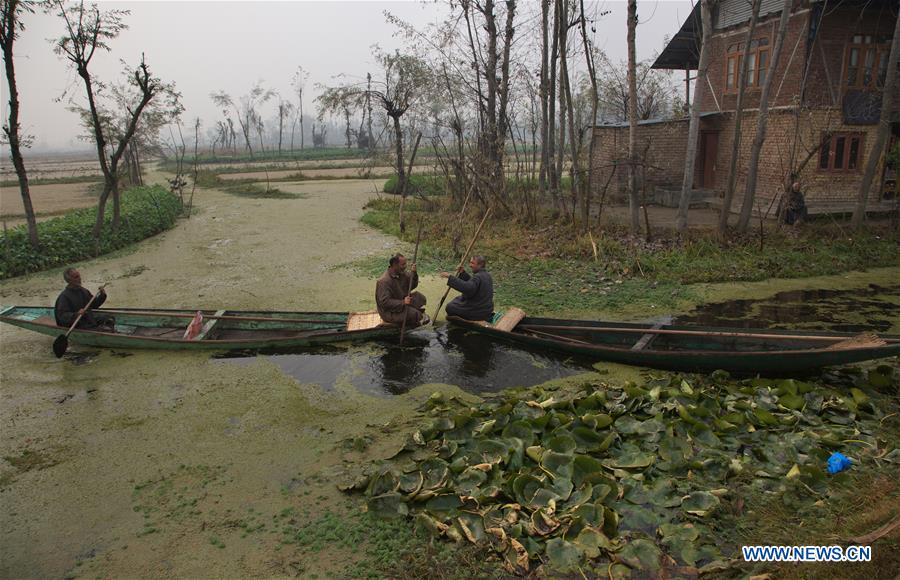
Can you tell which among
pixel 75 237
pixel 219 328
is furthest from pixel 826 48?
pixel 75 237

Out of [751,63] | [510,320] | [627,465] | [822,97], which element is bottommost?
[627,465]

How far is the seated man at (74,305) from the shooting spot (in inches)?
278

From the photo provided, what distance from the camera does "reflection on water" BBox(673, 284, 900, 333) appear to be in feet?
24.5

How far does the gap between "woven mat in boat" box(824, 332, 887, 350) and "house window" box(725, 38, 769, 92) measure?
10.5 m

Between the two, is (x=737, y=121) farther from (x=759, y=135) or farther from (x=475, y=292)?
(x=475, y=292)

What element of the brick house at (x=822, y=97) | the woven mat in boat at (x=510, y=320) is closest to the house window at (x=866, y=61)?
the brick house at (x=822, y=97)

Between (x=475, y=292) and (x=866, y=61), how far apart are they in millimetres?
12230

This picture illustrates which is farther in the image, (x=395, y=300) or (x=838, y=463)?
(x=395, y=300)

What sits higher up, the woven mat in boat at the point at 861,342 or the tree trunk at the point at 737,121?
the tree trunk at the point at 737,121

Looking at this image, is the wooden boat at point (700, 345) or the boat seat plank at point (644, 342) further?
the boat seat plank at point (644, 342)

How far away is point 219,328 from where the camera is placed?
25.2 ft

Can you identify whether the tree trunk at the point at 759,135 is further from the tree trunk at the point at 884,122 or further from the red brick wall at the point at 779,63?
the red brick wall at the point at 779,63

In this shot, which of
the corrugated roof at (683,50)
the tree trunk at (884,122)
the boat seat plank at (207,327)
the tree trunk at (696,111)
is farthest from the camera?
the corrugated roof at (683,50)

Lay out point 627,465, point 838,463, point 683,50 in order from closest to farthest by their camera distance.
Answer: point 838,463, point 627,465, point 683,50
